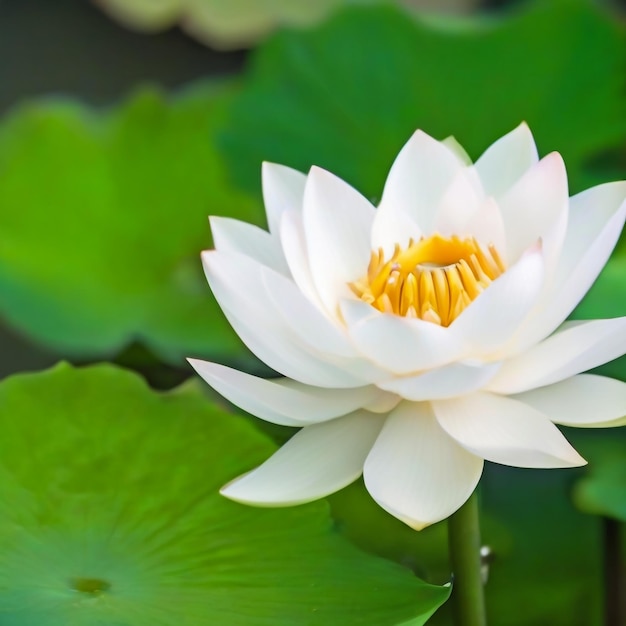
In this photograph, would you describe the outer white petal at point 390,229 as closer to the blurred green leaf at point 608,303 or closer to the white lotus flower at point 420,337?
the white lotus flower at point 420,337

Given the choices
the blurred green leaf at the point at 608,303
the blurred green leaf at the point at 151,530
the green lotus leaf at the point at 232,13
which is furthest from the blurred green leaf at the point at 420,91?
the green lotus leaf at the point at 232,13

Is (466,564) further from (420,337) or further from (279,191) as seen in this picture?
(279,191)

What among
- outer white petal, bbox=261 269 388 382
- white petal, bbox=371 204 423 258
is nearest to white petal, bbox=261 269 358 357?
outer white petal, bbox=261 269 388 382

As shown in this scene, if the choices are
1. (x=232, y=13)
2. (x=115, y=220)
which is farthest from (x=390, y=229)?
(x=232, y=13)

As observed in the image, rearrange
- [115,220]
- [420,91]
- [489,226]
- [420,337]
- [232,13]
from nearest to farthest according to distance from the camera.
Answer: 1. [420,337]
2. [489,226]
3. [420,91]
4. [115,220]
5. [232,13]

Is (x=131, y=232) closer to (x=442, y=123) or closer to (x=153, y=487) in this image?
(x=442, y=123)

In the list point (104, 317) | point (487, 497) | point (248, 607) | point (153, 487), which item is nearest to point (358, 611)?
point (248, 607)
